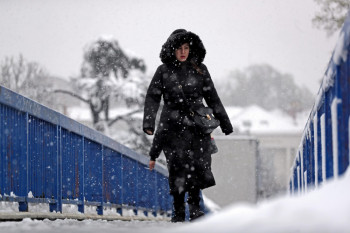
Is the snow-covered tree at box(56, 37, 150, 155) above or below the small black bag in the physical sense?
above

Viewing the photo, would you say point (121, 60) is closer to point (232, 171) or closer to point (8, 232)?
point (232, 171)

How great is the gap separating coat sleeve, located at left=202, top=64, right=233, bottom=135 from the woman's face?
27cm

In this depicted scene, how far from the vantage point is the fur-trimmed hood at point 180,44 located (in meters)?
6.82

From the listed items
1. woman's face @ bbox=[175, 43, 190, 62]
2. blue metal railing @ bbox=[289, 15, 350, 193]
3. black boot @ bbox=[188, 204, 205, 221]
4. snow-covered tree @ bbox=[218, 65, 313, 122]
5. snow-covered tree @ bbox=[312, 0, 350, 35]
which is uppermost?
snow-covered tree @ bbox=[218, 65, 313, 122]

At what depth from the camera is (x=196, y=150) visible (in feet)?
23.1

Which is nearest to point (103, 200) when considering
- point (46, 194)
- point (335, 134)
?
point (46, 194)

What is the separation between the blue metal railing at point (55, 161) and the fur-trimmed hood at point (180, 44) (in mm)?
1240

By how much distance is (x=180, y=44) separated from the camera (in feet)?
22.5

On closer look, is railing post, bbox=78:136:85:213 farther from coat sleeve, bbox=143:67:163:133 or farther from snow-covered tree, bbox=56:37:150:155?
snow-covered tree, bbox=56:37:150:155

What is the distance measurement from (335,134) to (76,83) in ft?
123

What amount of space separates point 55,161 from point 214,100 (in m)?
1.67

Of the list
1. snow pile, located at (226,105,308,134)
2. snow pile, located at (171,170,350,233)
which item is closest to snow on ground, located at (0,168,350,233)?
snow pile, located at (171,170,350,233)

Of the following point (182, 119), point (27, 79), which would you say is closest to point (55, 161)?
point (182, 119)

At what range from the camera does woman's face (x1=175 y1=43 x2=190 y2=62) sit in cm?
687
